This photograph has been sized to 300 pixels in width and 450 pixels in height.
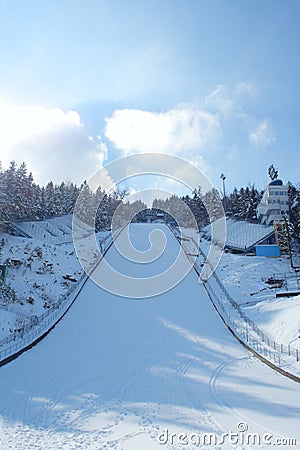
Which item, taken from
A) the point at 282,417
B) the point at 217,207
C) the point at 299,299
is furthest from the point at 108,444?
the point at 217,207

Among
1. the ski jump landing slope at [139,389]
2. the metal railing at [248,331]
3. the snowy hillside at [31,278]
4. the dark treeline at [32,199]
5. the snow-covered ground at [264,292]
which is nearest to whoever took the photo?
the ski jump landing slope at [139,389]

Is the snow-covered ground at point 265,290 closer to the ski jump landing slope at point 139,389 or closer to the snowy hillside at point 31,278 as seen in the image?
the ski jump landing slope at point 139,389

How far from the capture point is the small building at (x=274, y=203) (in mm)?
38219

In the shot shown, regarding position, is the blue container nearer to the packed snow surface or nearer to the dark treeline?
the packed snow surface

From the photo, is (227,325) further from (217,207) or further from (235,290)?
(217,207)

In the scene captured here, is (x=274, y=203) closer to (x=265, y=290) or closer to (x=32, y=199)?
(x=265, y=290)

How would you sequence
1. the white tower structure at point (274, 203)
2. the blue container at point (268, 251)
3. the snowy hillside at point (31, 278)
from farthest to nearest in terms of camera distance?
the white tower structure at point (274, 203)
the blue container at point (268, 251)
the snowy hillside at point (31, 278)

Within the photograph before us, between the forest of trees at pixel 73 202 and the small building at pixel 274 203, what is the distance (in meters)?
1.12

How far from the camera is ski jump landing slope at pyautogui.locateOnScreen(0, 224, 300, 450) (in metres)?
6.77

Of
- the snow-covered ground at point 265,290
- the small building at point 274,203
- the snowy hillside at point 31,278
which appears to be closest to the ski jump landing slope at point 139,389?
the snow-covered ground at point 265,290

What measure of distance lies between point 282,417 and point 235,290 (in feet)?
50.9

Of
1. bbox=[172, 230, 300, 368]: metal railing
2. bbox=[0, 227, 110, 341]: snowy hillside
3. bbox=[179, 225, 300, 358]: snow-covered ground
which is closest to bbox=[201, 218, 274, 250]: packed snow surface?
bbox=[179, 225, 300, 358]: snow-covered ground

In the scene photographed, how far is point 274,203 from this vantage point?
3869 centimetres

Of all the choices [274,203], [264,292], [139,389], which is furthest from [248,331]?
[274,203]
